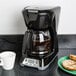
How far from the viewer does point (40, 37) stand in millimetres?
1061

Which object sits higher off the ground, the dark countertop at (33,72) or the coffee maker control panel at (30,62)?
the coffee maker control panel at (30,62)

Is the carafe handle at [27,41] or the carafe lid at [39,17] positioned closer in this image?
the carafe lid at [39,17]

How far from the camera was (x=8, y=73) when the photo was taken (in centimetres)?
103

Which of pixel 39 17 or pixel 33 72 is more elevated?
pixel 39 17

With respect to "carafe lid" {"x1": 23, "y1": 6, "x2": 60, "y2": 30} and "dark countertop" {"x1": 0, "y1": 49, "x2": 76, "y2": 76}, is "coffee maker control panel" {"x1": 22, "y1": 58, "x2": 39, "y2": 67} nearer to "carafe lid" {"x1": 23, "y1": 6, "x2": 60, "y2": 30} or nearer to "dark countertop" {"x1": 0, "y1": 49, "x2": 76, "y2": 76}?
"dark countertop" {"x1": 0, "y1": 49, "x2": 76, "y2": 76}

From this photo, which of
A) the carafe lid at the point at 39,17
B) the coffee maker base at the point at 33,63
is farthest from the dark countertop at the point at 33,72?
the carafe lid at the point at 39,17

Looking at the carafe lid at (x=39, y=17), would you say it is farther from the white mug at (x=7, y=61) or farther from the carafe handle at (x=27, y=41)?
the white mug at (x=7, y=61)

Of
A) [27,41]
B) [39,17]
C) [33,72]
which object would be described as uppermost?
[39,17]

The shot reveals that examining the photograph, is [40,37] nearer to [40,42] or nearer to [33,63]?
[40,42]

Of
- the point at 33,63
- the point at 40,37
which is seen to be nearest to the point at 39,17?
the point at 40,37

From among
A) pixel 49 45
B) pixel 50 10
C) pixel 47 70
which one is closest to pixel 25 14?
pixel 50 10

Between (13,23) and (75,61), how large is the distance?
1.65 ft

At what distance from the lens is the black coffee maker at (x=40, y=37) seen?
991 millimetres

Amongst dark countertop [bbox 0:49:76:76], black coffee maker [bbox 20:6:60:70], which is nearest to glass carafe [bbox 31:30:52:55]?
black coffee maker [bbox 20:6:60:70]
